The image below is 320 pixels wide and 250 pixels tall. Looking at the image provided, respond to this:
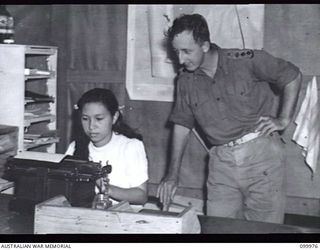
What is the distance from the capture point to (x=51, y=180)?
2002mm

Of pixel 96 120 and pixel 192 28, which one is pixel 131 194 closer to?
pixel 96 120

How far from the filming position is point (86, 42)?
12.2ft

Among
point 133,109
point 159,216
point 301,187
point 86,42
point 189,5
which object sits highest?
point 189,5

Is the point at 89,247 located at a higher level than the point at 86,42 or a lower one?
lower

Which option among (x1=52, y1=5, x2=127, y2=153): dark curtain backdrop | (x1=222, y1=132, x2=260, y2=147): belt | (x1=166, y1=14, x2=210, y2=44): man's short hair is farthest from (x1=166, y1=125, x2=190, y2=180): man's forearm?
(x1=52, y1=5, x2=127, y2=153): dark curtain backdrop

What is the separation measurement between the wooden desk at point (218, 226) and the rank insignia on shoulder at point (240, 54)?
98cm

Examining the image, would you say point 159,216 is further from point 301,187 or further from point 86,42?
point 86,42

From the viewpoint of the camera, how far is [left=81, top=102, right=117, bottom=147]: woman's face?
→ 2.49 m

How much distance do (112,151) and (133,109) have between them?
1143 mm

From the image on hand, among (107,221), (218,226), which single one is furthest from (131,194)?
(107,221)

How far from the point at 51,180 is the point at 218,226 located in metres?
0.70

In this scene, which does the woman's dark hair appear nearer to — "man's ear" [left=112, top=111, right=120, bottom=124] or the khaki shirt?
"man's ear" [left=112, top=111, right=120, bottom=124]

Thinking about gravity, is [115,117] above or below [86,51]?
below

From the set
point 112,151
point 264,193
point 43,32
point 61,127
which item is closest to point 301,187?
point 264,193
